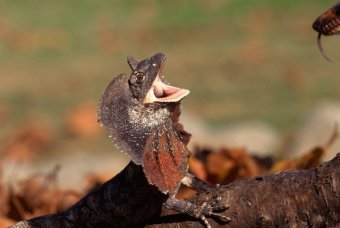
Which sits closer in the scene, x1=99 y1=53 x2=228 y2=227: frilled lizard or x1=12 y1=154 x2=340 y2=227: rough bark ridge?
x1=12 y1=154 x2=340 y2=227: rough bark ridge

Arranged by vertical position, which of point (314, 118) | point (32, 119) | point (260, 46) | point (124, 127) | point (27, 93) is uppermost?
point (260, 46)

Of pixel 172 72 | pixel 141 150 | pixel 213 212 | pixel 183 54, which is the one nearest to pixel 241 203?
pixel 213 212

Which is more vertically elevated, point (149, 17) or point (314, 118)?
point (149, 17)

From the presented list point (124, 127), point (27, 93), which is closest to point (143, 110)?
point (124, 127)

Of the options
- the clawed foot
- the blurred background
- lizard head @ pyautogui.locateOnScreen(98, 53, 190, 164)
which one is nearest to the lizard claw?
the clawed foot

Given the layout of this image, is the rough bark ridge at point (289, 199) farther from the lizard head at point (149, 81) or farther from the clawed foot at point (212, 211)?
the lizard head at point (149, 81)

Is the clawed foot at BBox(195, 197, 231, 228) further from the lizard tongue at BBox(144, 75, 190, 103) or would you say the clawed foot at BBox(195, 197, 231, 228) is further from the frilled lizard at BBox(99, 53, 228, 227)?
the lizard tongue at BBox(144, 75, 190, 103)

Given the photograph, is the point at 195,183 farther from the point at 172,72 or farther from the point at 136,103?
the point at 172,72

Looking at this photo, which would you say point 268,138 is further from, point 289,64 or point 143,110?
point 143,110
